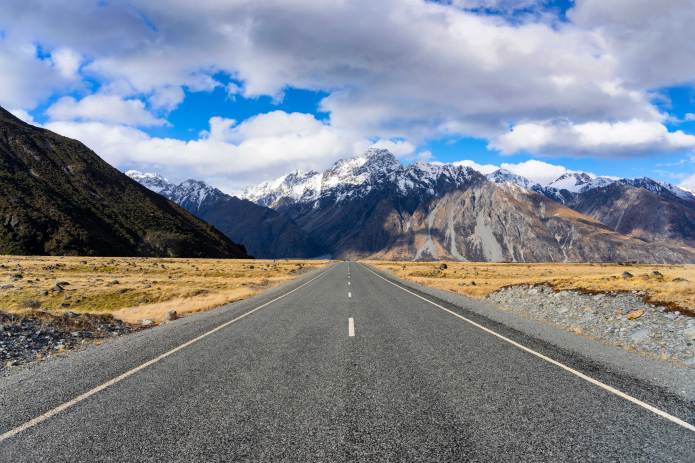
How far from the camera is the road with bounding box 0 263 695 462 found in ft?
16.0

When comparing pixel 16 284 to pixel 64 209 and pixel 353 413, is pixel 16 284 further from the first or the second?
pixel 64 209

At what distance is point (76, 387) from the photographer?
7367mm

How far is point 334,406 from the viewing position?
20.2ft

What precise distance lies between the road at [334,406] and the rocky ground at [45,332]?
5.38 ft

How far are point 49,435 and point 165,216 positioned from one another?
6875 inches

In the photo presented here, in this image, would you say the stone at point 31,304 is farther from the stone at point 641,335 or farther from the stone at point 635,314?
the stone at point 635,314

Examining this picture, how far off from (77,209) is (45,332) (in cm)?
13757

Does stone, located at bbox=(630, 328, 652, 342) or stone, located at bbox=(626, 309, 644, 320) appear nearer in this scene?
stone, located at bbox=(630, 328, 652, 342)

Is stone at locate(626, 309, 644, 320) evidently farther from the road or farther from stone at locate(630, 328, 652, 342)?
the road

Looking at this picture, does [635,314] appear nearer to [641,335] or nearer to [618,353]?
[641,335]

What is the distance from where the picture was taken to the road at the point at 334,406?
4879mm

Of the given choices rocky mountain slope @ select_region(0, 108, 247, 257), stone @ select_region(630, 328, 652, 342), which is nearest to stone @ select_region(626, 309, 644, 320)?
stone @ select_region(630, 328, 652, 342)

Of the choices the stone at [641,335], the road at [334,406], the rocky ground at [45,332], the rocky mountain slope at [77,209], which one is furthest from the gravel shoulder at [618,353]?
the rocky mountain slope at [77,209]

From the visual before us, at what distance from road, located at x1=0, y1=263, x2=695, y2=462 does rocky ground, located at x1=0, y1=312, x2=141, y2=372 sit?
1639mm
